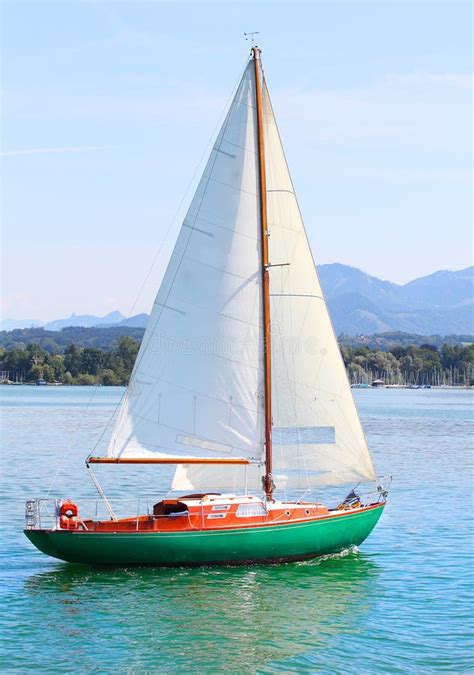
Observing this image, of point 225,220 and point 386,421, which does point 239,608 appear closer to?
point 225,220

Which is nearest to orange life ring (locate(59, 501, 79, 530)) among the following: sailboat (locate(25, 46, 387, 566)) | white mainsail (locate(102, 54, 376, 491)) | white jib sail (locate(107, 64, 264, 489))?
sailboat (locate(25, 46, 387, 566))

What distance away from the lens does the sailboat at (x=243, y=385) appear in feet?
90.0

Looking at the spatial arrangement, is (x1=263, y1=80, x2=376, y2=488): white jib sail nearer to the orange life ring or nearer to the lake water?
the lake water

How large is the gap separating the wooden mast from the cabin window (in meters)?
0.85

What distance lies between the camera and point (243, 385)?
28859 millimetres

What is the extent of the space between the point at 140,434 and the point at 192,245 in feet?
17.2

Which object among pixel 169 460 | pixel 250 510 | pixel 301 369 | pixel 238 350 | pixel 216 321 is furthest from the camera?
pixel 301 369

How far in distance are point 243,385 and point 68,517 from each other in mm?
5912

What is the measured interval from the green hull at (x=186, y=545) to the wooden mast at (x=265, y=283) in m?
1.39

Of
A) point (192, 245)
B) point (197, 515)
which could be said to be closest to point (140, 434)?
point (197, 515)

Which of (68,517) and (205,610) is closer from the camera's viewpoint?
(205,610)

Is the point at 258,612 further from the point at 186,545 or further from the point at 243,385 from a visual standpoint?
the point at 243,385

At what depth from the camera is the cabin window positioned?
2738 cm

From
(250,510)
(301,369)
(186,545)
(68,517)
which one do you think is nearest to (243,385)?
(301,369)
